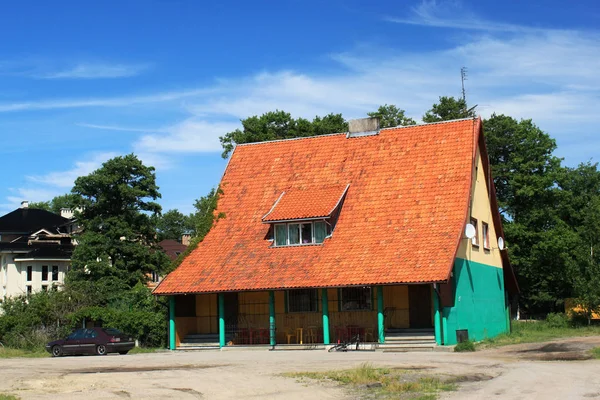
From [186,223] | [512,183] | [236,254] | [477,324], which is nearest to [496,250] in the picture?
[477,324]

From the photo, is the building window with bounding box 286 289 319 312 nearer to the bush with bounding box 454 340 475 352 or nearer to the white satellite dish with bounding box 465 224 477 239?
the white satellite dish with bounding box 465 224 477 239

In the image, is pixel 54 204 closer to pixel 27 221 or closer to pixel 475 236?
pixel 27 221

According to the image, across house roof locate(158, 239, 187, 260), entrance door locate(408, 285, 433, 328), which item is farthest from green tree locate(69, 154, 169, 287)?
house roof locate(158, 239, 187, 260)

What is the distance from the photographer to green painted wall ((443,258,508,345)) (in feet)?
94.1

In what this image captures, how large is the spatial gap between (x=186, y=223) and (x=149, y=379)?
105 metres

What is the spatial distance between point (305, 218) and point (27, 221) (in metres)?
51.7

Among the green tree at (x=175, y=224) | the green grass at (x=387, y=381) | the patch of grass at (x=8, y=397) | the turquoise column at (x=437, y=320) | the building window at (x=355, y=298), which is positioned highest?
the green tree at (x=175, y=224)

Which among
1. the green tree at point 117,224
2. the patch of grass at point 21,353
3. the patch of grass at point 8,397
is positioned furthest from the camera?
the green tree at point 117,224

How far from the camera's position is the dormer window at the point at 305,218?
31.5 metres

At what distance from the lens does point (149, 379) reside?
63.0 feet

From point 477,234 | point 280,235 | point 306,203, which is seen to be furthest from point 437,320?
point 280,235

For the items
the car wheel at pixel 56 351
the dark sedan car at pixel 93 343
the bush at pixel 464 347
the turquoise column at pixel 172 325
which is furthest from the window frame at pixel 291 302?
the car wheel at pixel 56 351

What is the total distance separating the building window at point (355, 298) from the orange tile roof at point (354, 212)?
1.69 metres

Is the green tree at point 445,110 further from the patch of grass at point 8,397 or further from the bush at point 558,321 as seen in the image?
the patch of grass at point 8,397
